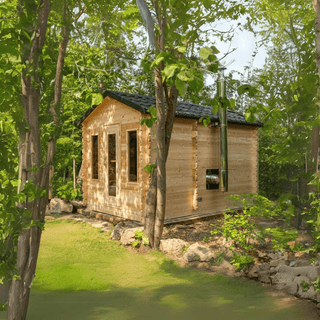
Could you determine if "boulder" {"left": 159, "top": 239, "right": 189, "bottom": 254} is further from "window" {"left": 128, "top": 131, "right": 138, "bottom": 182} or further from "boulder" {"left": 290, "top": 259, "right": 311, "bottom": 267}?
"window" {"left": 128, "top": 131, "right": 138, "bottom": 182}

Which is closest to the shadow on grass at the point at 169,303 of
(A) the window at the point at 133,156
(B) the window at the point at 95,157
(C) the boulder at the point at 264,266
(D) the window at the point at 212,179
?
(C) the boulder at the point at 264,266

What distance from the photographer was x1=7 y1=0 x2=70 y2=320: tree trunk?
3.34m

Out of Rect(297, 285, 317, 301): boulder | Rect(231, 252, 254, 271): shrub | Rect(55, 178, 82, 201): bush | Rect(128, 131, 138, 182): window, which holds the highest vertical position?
Rect(128, 131, 138, 182): window

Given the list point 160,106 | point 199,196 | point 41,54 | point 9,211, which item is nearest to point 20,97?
point 41,54

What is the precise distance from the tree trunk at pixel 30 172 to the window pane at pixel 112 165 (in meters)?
7.98

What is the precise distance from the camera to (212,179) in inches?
462

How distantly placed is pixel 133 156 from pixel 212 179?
306 centimetres

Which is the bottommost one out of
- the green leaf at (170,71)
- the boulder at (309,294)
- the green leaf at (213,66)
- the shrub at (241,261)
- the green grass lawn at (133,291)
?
the green grass lawn at (133,291)

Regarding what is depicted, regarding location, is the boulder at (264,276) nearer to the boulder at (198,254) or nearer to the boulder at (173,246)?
the boulder at (198,254)

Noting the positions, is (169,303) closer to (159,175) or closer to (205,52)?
(159,175)

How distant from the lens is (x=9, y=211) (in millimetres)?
2967

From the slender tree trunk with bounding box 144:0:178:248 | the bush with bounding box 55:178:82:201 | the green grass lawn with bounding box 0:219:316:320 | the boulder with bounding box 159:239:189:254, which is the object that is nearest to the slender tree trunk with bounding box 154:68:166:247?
the slender tree trunk with bounding box 144:0:178:248

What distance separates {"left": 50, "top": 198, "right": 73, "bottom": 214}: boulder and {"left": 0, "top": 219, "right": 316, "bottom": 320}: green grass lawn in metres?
5.07

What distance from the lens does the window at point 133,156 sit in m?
10.6
